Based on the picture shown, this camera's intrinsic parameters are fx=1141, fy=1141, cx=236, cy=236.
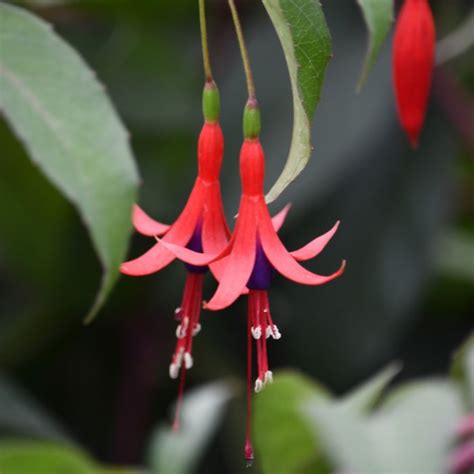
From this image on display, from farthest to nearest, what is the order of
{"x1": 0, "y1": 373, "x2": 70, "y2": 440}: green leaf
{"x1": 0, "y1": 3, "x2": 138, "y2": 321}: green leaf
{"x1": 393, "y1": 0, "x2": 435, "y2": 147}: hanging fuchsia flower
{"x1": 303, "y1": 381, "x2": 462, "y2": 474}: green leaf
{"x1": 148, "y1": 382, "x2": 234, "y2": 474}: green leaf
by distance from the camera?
{"x1": 0, "y1": 373, "x2": 70, "y2": 440}: green leaf
{"x1": 148, "y1": 382, "x2": 234, "y2": 474}: green leaf
{"x1": 393, "y1": 0, "x2": 435, "y2": 147}: hanging fuchsia flower
{"x1": 0, "y1": 3, "x2": 138, "y2": 321}: green leaf
{"x1": 303, "y1": 381, "x2": 462, "y2": 474}: green leaf

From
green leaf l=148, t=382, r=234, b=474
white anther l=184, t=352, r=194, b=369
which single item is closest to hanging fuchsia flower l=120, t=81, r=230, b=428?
white anther l=184, t=352, r=194, b=369

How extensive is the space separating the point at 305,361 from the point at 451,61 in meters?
0.52

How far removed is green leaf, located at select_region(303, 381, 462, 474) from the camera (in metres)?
0.52

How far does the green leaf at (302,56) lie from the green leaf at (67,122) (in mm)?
93

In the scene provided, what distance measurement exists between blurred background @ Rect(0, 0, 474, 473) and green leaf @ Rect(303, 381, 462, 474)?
98cm

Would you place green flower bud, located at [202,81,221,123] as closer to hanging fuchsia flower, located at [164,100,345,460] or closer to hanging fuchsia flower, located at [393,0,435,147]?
hanging fuchsia flower, located at [164,100,345,460]

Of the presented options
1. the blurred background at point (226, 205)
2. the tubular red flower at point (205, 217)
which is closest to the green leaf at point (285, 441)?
the tubular red flower at point (205, 217)

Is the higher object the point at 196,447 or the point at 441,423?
the point at 441,423

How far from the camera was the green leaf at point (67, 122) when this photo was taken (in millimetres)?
625

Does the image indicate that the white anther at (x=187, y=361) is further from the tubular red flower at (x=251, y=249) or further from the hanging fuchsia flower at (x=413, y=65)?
the hanging fuchsia flower at (x=413, y=65)

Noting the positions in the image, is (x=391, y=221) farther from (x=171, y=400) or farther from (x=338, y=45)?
(x=171, y=400)

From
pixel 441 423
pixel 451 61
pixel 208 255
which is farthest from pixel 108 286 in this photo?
pixel 451 61

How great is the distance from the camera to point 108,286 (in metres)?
0.60

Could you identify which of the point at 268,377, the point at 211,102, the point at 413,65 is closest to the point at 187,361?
A: the point at 268,377
